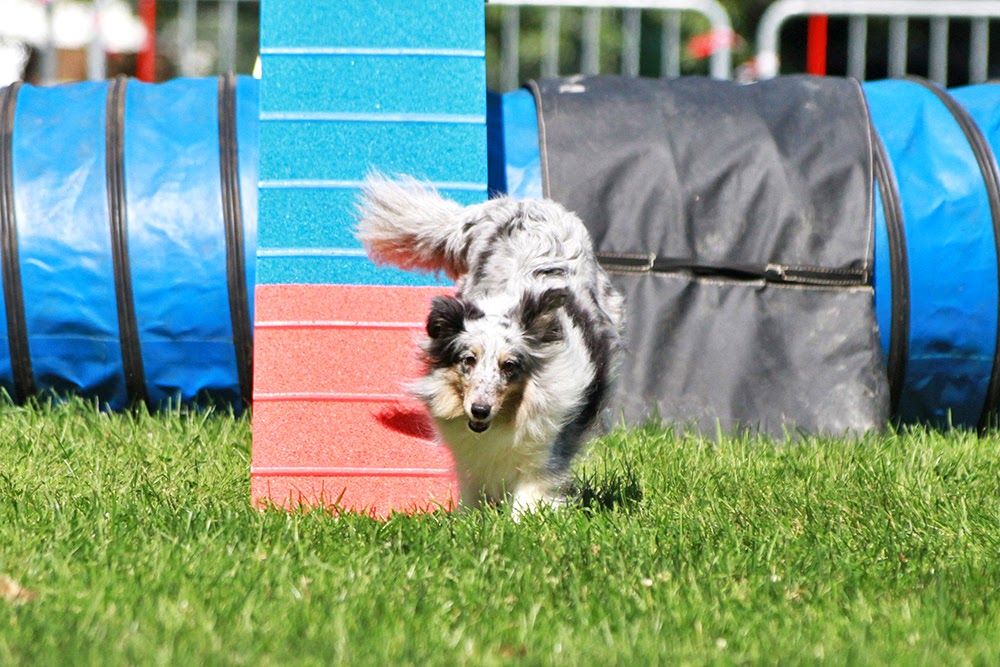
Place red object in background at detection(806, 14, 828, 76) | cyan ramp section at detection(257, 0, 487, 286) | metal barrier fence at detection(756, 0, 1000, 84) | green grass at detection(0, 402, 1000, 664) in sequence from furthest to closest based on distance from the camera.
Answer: red object in background at detection(806, 14, 828, 76), metal barrier fence at detection(756, 0, 1000, 84), cyan ramp section at detection(257, 0, 487, 286), green grass at detection(0, 402, 1000, 664)

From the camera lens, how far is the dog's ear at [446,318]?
465 centimetres

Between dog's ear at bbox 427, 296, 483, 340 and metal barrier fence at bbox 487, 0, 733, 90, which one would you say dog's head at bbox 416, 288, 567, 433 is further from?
metal barrier fence at bbox 487, 0, 733, 90

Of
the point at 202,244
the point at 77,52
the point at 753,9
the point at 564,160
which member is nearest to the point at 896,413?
the point at 564,160

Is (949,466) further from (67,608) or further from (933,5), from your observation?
(933,5)

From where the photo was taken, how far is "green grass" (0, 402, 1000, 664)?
132 inches

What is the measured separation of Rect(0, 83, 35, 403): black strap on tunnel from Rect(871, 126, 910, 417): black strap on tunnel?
13.6 feet

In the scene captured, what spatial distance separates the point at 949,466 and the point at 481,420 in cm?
223

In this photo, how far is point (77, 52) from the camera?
14602 mm

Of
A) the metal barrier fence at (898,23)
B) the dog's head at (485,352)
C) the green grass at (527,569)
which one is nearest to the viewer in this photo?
the green grass at (527,569)

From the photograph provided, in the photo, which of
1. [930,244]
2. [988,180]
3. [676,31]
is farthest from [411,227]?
[676,31]

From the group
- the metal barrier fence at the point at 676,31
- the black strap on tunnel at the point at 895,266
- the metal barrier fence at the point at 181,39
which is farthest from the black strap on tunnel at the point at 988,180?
the metal barrier fence at the point at 181,39

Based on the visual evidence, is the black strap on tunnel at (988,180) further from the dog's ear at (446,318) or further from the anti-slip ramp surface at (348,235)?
the dog's ear at (446,318)

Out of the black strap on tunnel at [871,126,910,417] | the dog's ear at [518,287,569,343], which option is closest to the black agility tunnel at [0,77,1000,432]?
the black strap on tunnel at [871,126,910,417]

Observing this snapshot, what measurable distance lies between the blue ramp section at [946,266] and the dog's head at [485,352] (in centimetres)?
272
